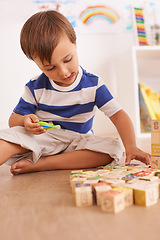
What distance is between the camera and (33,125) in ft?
3.10

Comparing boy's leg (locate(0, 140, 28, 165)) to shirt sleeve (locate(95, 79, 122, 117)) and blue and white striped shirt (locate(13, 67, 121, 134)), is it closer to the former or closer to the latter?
blue and white striped shirt (locate(13, 67, 121, 134))

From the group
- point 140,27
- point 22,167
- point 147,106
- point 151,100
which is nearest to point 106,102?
point 22,167

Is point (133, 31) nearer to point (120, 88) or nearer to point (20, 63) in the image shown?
point (120, 88)

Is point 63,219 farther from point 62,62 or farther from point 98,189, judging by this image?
point 62,62

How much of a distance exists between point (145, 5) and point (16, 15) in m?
1.08

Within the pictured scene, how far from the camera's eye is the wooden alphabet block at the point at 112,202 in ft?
1.75

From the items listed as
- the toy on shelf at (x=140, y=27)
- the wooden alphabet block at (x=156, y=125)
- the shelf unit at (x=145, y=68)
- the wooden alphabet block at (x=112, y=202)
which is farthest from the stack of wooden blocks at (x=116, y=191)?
the toy on shelf at (x=140, y=27)

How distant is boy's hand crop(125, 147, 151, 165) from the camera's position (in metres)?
0.93

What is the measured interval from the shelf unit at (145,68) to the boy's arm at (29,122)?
1113 millimetres

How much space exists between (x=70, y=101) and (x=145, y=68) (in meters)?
1.55

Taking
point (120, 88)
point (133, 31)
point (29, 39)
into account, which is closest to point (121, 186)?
point (29, 39)

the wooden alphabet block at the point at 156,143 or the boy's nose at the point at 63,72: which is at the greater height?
the boy's nose at the point at 63,72

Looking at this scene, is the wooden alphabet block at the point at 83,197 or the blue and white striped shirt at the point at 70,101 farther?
the blue and white striped shirt at the point at 70,101

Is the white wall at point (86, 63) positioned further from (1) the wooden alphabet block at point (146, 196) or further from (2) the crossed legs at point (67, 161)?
(1) the wooden alphabet block at point (146, 196)
